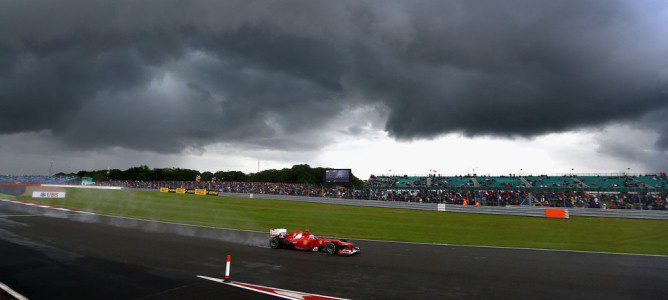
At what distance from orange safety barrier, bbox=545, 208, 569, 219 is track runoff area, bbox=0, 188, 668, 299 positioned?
1612cm

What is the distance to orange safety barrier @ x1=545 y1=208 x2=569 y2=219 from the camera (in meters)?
29.8

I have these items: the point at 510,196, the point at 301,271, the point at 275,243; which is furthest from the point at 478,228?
the point at 301,271

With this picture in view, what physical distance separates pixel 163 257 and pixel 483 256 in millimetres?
12689

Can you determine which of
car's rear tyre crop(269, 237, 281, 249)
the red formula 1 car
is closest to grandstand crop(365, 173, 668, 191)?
the red formula 1 car

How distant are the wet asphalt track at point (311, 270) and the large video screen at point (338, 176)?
34431mm

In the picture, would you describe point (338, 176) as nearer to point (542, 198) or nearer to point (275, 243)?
point (542, 198)

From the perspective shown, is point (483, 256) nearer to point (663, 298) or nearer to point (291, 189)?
point (663, 298)

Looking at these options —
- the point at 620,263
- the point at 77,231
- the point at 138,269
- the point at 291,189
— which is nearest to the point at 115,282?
the point at 138,269

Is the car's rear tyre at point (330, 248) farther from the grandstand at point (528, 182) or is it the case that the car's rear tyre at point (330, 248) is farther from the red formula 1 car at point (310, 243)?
the grandstand at point (528, 182)

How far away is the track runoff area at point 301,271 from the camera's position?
9.09m

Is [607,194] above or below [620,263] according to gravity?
above

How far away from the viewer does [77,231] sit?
19.8 metres

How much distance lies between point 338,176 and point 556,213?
28.9 meters

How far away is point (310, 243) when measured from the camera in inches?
610
